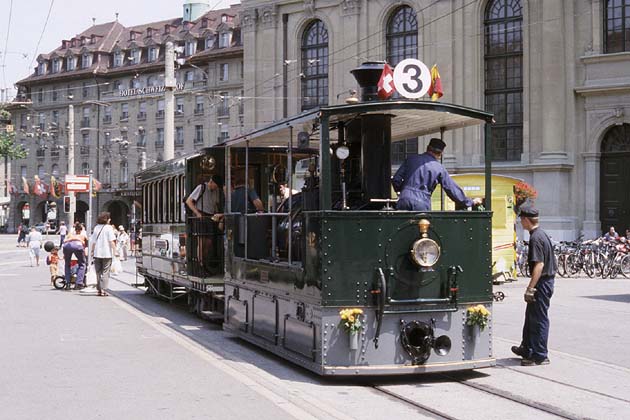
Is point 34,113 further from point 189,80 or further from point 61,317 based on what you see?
point 61,317

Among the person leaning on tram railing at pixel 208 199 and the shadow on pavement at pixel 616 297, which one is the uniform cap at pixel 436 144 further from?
the shadow on pavement at pixel 616 297

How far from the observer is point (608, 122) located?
40.1 m

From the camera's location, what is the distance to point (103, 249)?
2080 cm

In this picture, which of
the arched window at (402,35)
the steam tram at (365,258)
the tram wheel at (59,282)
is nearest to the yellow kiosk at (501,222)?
the tram wheel at (59,282)

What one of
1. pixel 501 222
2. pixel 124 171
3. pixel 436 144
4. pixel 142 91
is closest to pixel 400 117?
pixel 436 144

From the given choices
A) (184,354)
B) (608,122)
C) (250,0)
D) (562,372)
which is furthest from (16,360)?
(250,0)

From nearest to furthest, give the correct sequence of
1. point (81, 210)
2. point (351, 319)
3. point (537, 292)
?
point (351, 319), point (537, 292), point (81, 210)

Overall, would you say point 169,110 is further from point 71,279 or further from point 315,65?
point 315,65

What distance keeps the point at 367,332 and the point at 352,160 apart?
2.17 meters

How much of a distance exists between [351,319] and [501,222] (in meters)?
17.7

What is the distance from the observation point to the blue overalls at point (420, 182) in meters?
9.84

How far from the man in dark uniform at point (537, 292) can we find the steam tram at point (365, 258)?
666 mm

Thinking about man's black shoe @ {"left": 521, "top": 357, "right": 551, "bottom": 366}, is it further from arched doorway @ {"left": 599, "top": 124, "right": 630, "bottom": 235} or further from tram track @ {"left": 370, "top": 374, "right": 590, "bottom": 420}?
arched doorway @ {"left": 599, "top": 124, "right": 630, "bottom": 235}

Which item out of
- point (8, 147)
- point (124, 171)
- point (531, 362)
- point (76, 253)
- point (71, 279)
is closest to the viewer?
point (531, 362)
